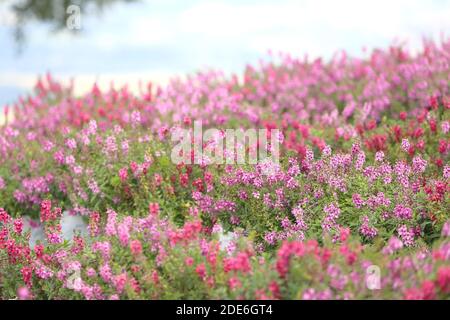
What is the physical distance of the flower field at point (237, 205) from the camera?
13.1 feet

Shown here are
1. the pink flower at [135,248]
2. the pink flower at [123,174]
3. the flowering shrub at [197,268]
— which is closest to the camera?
the flowering shrub at [197,268]

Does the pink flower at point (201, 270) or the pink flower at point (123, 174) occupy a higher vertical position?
the pink flower at point (123, 174)

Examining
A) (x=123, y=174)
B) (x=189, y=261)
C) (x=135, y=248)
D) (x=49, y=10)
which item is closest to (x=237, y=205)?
(x=123, y=174)

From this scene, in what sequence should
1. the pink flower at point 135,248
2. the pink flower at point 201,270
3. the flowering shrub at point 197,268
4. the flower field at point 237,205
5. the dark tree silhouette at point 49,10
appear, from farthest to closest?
the dark tree silhouette at point 49,10
the pink flower at point 135,248
the pink flower at point 201,270
the flower field at point 237,205
the flowering shrub at point 197,268

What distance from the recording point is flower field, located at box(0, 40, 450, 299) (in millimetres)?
3980

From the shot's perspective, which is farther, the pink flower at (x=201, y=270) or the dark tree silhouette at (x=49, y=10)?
the dark tree silhouette at (x=49, y=10)

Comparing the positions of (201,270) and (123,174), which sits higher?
(123,174)

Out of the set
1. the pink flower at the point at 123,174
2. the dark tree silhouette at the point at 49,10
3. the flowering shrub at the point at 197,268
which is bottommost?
the flowering shrub at the point at 197,268

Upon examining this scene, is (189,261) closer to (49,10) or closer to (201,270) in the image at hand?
(201,270)

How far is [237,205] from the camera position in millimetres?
6148

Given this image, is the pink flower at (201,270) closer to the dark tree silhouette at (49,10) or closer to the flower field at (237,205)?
the flower field at (237,205)

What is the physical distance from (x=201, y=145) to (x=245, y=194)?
1.45m

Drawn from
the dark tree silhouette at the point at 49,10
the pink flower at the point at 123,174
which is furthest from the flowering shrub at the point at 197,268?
the dark tree silhouette at the point at 49,10
